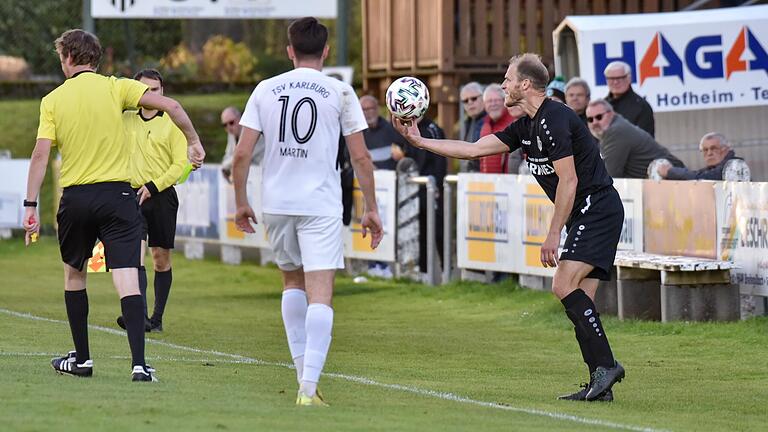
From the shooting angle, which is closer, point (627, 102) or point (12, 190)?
point (627, 102)

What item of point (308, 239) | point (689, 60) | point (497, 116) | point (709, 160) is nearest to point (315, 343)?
point (308, 239)

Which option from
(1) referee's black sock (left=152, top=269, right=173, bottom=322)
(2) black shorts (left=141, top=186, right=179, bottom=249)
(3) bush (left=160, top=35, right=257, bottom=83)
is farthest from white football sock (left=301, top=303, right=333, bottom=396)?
(3) bush (left=160, top=35, right=257, bottom=83)

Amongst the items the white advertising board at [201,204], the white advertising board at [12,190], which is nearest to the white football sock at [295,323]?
the white advertising board at [201,204]

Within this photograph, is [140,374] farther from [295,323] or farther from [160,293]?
[160,293]

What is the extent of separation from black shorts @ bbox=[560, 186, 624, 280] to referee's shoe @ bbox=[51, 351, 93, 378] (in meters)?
2.89

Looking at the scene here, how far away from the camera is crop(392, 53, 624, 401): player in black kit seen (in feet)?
32.1

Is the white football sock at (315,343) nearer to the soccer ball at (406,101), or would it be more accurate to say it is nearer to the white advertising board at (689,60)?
the soccer ball at (406,101)

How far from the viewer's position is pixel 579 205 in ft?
32.6

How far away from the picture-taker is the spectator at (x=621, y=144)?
16.0 m

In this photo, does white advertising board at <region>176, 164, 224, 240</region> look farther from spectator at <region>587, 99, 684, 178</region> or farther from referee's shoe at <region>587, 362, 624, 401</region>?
referee's shoe at <region>587, 362, 624, 401</region>

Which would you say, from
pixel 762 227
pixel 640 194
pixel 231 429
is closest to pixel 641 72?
pixel 640 194

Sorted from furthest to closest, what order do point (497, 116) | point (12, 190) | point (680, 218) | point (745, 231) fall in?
point (12, 190) < point (497, 116) < point (680, 218) < point (745, 231)

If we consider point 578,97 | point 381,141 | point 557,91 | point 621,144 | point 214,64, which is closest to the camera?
point 621,144

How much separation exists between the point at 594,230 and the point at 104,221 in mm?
2815
